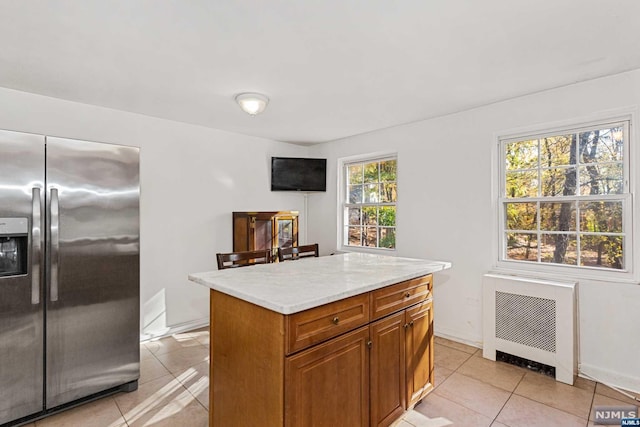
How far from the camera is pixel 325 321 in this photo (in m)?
1.53

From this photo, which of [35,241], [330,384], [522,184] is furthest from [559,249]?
[35,241]

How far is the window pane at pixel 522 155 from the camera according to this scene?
9.77 ft

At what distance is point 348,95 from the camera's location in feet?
9.50

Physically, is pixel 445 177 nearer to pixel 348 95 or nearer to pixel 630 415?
pixel 348 95

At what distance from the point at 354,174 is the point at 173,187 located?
2358 mm

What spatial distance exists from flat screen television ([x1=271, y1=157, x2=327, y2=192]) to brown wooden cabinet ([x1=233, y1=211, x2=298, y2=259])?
16.6 inches

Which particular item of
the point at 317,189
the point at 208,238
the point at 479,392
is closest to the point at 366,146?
the point at 317,189

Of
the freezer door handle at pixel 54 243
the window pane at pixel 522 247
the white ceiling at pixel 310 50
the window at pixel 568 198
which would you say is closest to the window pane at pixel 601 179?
the window at pixel 568 198

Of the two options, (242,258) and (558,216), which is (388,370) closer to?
(242,258)

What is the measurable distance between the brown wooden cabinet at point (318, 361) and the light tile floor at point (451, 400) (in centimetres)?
39

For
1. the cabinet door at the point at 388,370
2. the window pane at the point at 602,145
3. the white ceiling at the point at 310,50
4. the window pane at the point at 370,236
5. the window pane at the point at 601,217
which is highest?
the white ceiling at the point at 310,50

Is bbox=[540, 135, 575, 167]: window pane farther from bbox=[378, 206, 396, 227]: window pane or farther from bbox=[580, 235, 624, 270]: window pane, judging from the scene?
bbox=[378, 206, 396, 227]: window pane

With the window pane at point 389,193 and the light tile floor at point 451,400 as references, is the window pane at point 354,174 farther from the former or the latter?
the light tile floor at point 451,400

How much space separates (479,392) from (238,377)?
1842 millimetres
